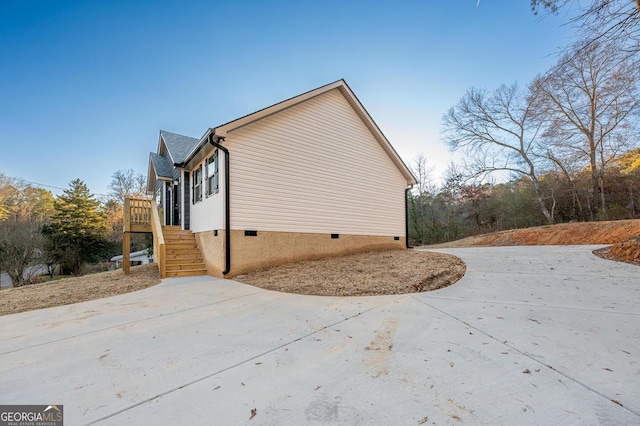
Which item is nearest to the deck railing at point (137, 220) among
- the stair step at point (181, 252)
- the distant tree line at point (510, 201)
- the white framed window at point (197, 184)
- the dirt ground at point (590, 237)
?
the stair step at point (181, 252)

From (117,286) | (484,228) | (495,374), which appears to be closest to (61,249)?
(117,286)

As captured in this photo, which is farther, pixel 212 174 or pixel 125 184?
pixel 125 184

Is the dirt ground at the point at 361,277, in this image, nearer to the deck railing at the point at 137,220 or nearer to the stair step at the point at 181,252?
the stair step at the point at 181,252

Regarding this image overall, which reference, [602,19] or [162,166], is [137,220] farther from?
[602,19]

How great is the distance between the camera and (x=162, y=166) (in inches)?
490

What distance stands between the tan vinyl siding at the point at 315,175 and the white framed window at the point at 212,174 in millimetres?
841

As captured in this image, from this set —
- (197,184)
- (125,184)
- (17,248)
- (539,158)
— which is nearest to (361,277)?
(197,184)

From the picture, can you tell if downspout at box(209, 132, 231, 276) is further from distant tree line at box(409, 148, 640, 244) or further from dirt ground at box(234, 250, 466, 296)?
distant tree line at box(409, 148, 640, 244)

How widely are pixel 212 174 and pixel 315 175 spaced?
3.40 meters

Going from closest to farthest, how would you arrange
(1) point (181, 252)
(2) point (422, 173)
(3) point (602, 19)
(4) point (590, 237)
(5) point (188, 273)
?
1. (3) point (602, 19)
2. (5) point (188, 273)
3. (1) point (181, 252)
4. (4) point (590, 237)
5. (2) point (422, 173)

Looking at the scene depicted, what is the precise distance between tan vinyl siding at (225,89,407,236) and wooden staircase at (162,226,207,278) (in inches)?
90.1

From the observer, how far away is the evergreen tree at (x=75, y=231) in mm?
18375

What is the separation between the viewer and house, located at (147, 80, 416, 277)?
7.38 m

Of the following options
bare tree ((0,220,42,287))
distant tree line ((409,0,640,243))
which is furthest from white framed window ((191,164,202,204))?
distant tree line ((409,0,640,243))
